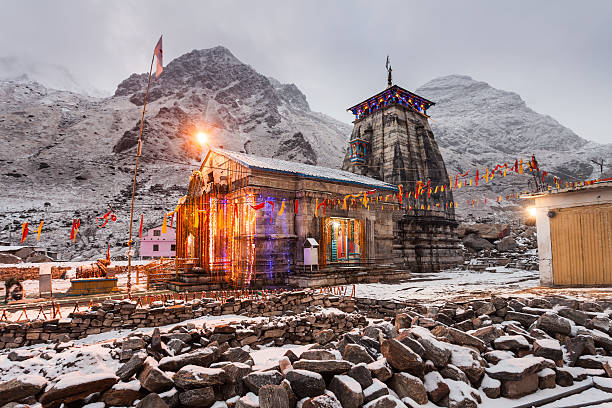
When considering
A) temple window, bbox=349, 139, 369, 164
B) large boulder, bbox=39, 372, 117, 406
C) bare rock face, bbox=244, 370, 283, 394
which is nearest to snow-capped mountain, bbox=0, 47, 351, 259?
temple window, bbox=349, 139, 369, 164

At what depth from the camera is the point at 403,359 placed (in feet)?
16.1

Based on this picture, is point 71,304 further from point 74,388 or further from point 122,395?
point 122,395

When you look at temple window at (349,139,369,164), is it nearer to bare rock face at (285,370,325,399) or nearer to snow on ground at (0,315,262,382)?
snow on ground at (0,315,262,382)

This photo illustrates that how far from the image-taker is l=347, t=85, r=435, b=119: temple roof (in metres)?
30.0

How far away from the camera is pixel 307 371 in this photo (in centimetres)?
446

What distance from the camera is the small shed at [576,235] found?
43.3 feet

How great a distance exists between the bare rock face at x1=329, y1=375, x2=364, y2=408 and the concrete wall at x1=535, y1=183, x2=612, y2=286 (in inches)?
562

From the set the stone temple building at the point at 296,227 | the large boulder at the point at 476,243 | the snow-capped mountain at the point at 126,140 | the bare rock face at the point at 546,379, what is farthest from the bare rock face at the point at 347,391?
the large boulder at the point at 476,243

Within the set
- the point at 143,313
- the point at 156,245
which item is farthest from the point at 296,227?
the point at 156,245

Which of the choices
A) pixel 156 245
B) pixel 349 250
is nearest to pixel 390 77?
pixel 349 250

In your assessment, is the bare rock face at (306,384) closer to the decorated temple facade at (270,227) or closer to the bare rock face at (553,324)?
the bare rock face at (553,324)

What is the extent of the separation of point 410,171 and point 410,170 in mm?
93

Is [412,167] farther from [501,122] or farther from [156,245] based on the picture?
[501,122]

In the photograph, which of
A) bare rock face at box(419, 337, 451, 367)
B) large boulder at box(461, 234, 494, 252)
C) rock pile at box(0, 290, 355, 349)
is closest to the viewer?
bare rock face at box(419, 337, 451, 367)
